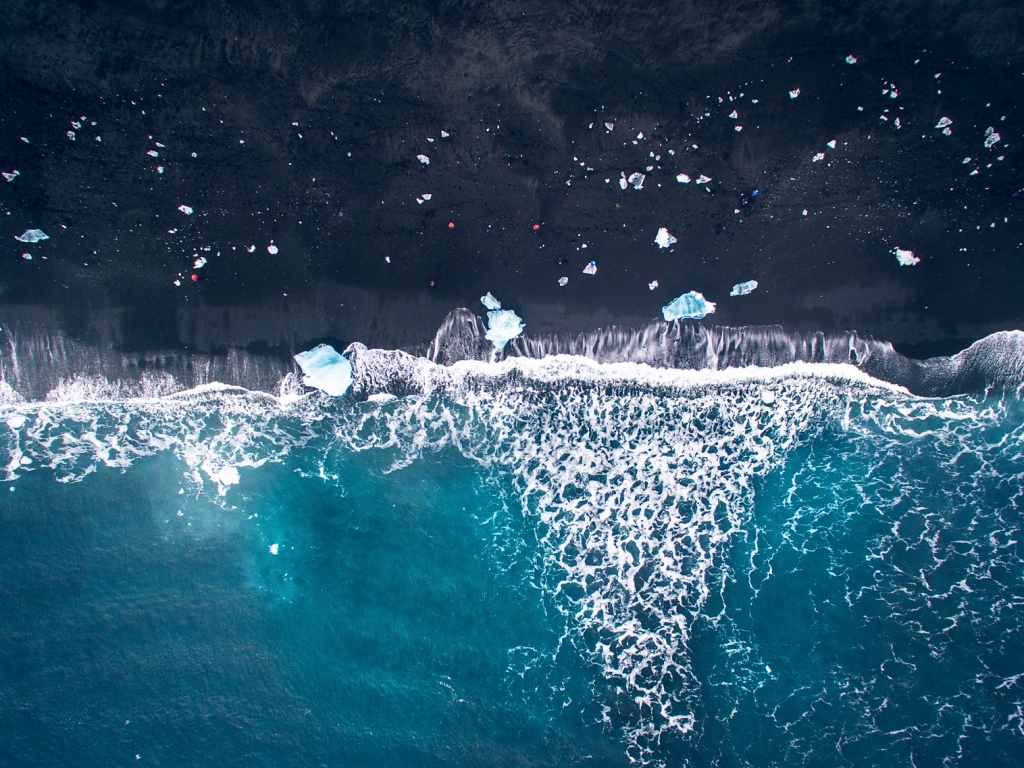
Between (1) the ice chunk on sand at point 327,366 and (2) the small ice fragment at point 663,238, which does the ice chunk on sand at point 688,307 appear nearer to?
(2) the small ice fragment at point 663,238

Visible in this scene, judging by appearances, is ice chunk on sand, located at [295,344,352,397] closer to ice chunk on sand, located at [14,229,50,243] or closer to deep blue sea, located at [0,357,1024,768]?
deep blue sea, located at [0,357,1024,768]

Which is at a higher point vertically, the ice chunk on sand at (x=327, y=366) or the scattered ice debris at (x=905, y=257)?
the scattered ice debris at (x=905, y=257)

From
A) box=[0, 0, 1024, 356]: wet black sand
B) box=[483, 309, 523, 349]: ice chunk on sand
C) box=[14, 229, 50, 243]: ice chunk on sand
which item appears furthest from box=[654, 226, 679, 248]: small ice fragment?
box=[14, 229, 50, 243]: ice chunk on sand

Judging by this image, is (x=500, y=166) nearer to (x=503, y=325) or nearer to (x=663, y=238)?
(x=503, y=325)

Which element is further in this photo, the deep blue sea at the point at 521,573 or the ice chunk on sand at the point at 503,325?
the ice chunk on sand at the point at 503,325

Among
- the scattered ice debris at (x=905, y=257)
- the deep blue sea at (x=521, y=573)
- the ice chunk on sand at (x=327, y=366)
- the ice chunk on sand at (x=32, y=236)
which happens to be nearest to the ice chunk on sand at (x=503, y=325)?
the deep blue sea at (x=521, y=573)

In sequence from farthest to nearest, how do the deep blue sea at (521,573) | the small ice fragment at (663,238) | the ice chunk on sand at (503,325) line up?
the ice chunk on sand at (503,325) < the small ice fragment at (663,238) < the deep blue sea at (521,573)

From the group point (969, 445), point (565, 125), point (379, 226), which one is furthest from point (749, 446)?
point (379, 226)
